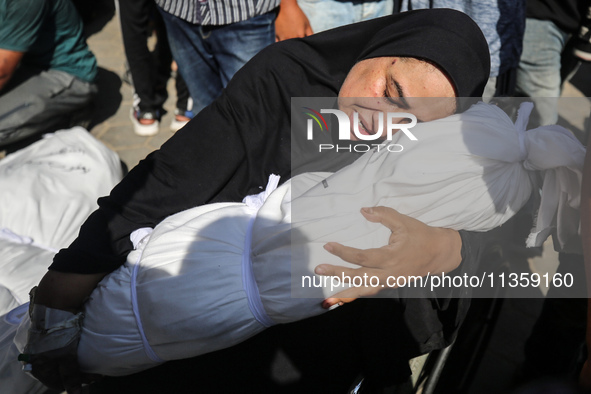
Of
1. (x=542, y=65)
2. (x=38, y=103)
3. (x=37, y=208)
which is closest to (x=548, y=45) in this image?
(x=542, y=65)

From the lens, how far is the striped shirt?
259cm

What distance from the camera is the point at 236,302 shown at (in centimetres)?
133

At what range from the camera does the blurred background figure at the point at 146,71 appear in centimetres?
330

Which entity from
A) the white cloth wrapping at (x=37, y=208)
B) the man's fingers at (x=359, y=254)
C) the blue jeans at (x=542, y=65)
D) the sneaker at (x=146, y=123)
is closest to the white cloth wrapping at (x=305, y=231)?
the man's fingers at (x=359, y=254)

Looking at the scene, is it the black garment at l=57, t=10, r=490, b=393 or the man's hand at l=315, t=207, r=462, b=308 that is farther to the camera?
the black garment at l=57, t=10, r=490, b=393

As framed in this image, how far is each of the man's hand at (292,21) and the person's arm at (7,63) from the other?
1.63m

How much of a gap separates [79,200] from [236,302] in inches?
63.1

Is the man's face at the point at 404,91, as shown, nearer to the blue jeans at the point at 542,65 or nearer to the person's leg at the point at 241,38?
the person's leg at the point at 241,38

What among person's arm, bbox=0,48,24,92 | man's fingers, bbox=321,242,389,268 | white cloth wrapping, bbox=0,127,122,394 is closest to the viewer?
man's fingers, bbox=321,242,389,268

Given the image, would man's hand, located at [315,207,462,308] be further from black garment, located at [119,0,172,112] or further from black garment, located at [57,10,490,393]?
black garment, located at [119,0,172,112]

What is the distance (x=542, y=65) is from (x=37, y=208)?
8.92 feet

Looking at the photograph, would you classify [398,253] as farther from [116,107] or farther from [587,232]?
[116,107]

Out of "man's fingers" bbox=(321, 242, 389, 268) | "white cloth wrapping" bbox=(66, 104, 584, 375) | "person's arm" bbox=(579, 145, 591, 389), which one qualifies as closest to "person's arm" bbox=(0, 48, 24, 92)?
"white cloth wrapping" bbox=(66, 104, 584, 375)

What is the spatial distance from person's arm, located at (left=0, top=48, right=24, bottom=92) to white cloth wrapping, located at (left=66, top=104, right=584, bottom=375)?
226cm
